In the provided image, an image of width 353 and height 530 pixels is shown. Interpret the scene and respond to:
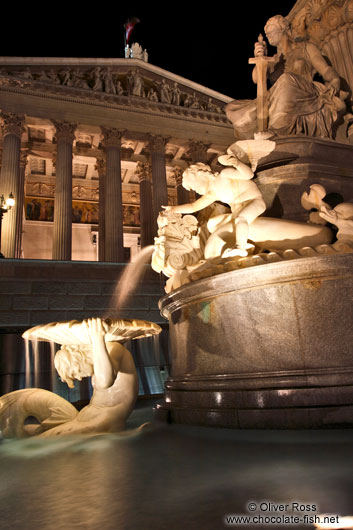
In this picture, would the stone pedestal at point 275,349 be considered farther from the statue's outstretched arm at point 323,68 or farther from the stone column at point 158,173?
the stone column at point 158,173

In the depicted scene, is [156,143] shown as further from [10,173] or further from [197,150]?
[10,173]

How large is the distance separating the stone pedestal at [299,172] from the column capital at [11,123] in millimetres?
24833

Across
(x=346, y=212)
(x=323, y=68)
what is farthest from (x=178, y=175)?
(x=346, y=212)

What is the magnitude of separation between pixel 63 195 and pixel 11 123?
6.03m

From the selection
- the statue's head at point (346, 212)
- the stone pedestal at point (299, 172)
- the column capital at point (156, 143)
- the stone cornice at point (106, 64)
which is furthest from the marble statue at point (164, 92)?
the statue's head at point (346, 212)

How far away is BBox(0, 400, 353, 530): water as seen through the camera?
210 centimetres

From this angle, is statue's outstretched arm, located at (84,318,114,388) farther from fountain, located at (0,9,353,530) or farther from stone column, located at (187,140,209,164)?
stone column, located at (187,140,209,164)

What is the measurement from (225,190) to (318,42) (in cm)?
546

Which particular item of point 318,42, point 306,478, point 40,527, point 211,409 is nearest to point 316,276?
point 211,409

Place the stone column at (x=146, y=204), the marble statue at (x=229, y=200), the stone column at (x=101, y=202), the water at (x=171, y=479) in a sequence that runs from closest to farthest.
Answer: the water at (x=171, y=479)
the marble statue at (x=229, y=200)
the stone column at (x=146, y=204)
the stone column at (x=101, y=202)

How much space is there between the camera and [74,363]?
4746mm

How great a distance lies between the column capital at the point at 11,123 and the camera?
27520 millimetres

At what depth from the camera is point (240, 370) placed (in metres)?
4.26

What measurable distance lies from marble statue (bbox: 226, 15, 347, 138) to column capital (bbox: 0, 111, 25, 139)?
23.1 m
